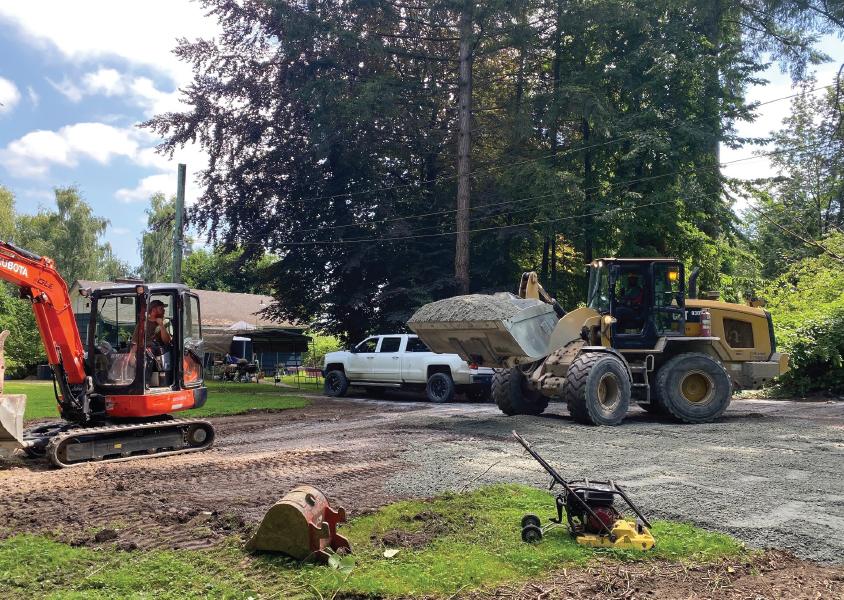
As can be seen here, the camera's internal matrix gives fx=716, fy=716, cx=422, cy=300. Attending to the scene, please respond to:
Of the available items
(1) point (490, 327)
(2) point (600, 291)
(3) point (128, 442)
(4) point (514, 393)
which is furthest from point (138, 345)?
(2) point (600, 291)

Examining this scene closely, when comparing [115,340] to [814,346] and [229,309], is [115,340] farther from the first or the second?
[229,309]

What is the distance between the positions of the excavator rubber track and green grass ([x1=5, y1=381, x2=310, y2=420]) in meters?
5.12

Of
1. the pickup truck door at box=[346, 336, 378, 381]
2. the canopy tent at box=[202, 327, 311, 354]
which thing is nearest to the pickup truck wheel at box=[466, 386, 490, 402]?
the pickup truck door at box=[346, 336, 378, 381]

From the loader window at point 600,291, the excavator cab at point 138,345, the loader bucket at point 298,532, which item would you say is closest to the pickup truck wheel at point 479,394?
the loader window at point 600,291

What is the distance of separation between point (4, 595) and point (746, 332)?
44.6 feet

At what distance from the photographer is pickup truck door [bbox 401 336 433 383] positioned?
19839mm

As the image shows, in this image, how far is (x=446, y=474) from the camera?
8.09 m

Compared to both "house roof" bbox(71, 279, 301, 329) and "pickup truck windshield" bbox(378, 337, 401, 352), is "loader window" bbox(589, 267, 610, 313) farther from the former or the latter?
"house roof" bbox(71, 279, 301, 329)

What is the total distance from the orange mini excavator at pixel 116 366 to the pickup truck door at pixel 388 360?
956 cm

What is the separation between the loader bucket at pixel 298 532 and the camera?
4.97 m

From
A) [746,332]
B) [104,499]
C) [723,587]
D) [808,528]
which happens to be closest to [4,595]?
[104,499]

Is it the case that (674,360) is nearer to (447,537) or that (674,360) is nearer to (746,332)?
(746,332)

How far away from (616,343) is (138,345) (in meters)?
8.41

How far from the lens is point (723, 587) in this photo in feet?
15.1
